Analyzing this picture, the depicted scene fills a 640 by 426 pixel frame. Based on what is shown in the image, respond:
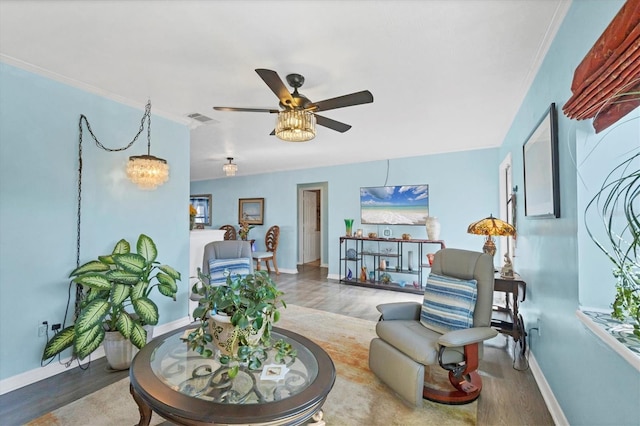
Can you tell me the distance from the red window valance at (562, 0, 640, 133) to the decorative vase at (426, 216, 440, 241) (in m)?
3.81

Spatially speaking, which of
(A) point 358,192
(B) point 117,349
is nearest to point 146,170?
(B) point 117,349

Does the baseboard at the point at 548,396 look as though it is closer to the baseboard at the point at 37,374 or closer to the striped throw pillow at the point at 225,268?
the striped throw pillow at the point at 225,268

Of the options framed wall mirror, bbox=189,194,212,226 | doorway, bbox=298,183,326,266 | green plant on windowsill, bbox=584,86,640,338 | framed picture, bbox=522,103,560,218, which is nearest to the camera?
green plant on windowsill, bbox=584,86,640,338

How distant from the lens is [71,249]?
2.54m

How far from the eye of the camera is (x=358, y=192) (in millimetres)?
6082

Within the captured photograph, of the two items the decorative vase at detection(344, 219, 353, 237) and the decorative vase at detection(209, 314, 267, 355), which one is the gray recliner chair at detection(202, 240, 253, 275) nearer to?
the decorative vase at detection(209, 314, 267, 355)

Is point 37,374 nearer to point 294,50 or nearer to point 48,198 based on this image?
point 48,198

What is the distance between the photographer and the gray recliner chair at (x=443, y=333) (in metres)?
1.92

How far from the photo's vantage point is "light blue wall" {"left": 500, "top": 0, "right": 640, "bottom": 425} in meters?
1.21

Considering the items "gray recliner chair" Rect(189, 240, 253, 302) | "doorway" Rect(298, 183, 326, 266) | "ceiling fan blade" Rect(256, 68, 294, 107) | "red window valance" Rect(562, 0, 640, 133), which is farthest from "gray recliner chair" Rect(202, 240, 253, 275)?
"doorway" Rect(298, 183, 326, 266)

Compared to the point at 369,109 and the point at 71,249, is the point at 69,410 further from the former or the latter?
the point at 369,109

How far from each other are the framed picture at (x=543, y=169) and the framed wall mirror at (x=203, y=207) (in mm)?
7789

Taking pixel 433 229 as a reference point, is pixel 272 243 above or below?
below

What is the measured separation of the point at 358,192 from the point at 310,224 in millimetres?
2443
